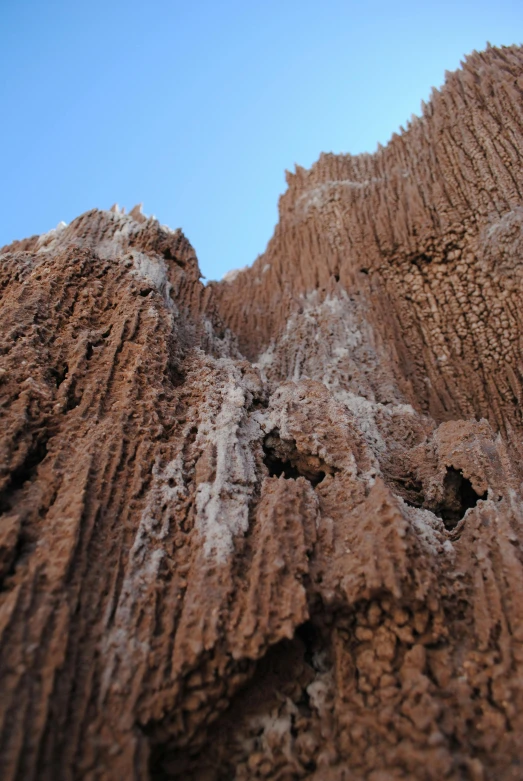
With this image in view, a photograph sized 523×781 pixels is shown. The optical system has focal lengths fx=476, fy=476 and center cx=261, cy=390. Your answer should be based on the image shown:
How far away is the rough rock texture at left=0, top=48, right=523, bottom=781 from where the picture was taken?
291cm

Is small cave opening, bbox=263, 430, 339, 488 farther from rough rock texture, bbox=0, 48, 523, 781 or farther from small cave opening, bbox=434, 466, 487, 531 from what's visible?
small cave opening, bbox=434, 466, 487, 531

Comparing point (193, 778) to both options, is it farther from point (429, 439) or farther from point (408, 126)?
point (408, 126)

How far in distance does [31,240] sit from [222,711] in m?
8.02

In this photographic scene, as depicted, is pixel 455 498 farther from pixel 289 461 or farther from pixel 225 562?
pixel 225 562

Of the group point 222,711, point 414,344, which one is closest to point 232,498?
point 222,711

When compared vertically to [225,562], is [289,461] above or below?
above

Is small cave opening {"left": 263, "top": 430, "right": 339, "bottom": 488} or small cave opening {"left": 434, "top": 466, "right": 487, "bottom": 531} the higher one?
small cave opening {"left": 263, "top": 430, "right": 339, "bottom": 488}

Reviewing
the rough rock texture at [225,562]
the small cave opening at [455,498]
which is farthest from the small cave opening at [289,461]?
the small cave opening at [455,498]

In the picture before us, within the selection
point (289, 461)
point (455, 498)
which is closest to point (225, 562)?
point (289, 461)

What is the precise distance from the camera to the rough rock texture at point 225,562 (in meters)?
2.91

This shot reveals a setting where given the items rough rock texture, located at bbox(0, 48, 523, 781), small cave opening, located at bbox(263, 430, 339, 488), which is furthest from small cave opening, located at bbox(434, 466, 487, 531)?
small cave opening, located at bbox(263, 430, 339, 488)

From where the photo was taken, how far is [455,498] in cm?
501

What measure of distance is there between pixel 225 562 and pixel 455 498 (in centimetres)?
272

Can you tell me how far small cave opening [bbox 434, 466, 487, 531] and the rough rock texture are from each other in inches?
1.3
